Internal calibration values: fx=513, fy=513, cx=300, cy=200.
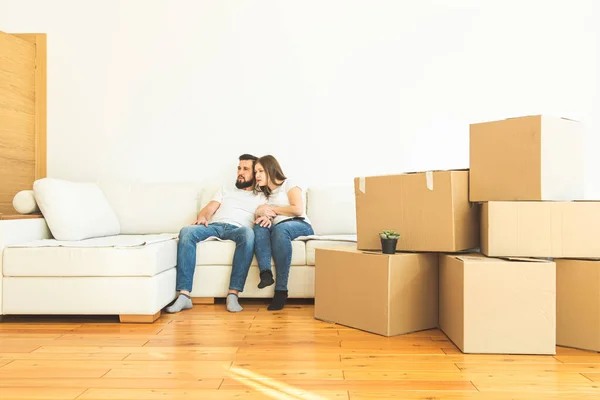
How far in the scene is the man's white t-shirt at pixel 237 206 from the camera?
3.25 m

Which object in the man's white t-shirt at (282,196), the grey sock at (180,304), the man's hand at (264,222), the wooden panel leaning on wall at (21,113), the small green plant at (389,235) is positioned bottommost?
the grey sock at (180,304)

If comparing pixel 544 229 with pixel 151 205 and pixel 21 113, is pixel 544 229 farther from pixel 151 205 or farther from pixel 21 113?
pixel 21 113

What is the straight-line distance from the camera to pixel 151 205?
3508mm

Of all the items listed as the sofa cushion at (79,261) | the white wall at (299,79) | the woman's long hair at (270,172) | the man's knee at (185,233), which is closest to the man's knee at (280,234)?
the woman's long hair at (270,172)

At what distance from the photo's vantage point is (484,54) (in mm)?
3758

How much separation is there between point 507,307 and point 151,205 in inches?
94.7

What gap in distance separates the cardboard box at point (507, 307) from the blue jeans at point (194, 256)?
1314mm

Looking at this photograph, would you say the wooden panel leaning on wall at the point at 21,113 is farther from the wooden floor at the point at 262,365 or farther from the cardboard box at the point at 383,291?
the cardboard box at the point at 383,291

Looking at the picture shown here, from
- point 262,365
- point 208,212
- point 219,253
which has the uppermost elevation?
point 208,212

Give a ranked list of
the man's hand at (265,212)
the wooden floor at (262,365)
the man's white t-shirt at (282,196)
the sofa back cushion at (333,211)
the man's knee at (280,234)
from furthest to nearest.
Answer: the sofa back cushion at (333,211) → the man's white t-shirt at (282,196) → the man's hand at (265,212) → the man's knee at (280,234) → the wooden floor at (262,365)

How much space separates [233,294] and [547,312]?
161cm

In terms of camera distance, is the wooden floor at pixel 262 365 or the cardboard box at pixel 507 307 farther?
the cardboard box at pixel 507 307

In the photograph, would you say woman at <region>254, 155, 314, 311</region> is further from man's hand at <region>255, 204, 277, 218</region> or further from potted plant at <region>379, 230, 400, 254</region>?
potted plant at <region>379, 230, 400, 254</region>

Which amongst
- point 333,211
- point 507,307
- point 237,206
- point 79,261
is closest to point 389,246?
point 507,307
